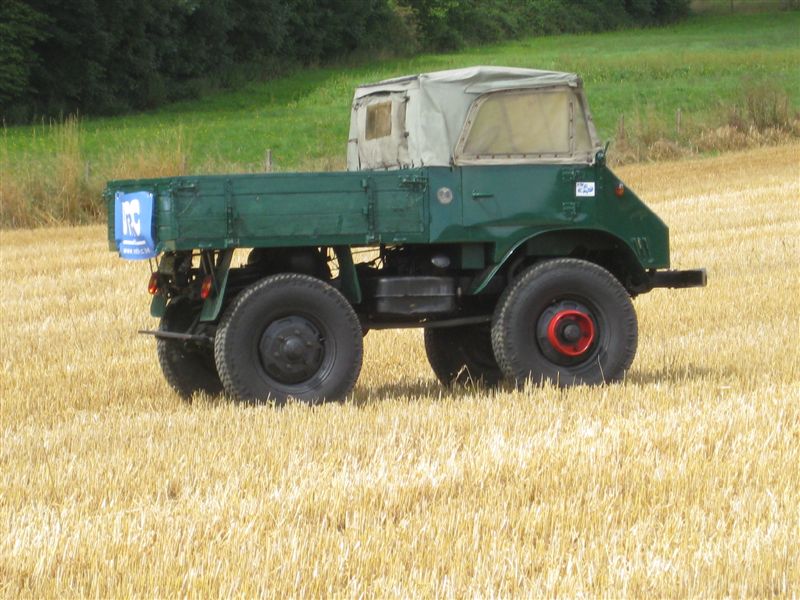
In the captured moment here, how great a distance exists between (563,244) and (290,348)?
6.27 ft

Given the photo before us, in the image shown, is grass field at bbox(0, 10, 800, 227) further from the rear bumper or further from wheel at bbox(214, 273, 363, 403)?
wheel at bbox(214, 273, 363, 403)

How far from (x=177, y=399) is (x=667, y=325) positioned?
178 inches

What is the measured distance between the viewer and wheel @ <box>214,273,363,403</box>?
8336mm

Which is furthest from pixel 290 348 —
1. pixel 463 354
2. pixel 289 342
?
pixel 463 354

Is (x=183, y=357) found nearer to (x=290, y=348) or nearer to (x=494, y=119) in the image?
(x=290, y=348)

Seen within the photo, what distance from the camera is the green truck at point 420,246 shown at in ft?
27.4

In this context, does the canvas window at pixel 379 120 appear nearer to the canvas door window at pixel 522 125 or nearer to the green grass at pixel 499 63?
the canvas door window at pixel 522 125

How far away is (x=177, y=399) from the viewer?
937cm

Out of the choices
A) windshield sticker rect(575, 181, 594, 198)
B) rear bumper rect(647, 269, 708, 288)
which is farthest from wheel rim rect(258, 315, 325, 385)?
rear bumper rect(647, 269, 708, 288)

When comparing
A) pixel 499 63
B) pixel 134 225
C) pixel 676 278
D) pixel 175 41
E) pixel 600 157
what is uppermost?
pixel 175 41

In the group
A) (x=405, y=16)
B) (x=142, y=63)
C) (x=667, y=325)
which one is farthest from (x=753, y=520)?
(x=405, y=16)

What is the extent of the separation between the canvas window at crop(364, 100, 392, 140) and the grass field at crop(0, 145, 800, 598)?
1.67 meters

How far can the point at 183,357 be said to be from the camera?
9305 millimetres

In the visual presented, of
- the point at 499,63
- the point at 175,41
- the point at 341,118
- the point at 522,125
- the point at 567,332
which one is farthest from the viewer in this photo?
the point at 499,63
